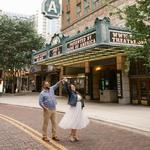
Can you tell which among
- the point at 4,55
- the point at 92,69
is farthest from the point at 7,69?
the point at 92,69

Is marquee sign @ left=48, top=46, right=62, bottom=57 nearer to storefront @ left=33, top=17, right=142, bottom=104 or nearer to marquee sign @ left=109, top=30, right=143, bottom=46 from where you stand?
storefront @ left=33, top=17, right=142, bottom=104

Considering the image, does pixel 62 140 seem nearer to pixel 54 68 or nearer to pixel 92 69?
pixel 92 69

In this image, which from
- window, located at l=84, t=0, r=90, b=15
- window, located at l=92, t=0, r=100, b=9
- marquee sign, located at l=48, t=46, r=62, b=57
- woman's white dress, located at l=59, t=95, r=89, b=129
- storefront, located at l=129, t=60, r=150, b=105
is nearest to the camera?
woman's white dress, located at l=59, t=95, r=89, b=129

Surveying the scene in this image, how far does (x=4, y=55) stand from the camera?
40844mm

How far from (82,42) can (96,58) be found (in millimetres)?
6518

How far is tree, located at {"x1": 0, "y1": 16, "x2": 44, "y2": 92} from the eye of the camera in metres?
40.6

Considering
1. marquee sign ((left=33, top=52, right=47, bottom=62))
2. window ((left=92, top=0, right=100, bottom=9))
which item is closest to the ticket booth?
marquee sign ((left=33, top=52, right=47, bottom=62))

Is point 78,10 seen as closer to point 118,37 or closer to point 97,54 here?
point 97,54

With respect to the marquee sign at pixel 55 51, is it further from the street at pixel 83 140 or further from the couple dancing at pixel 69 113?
the couple dancing at pixel 69 113

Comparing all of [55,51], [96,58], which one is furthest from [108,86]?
[55,51]

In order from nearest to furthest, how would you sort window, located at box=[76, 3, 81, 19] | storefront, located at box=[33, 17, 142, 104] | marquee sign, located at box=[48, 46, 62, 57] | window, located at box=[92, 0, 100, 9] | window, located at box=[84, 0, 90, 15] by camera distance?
storefront, located at box=[33, 17, 142, 104] → marquee sign, located at box=[48, 46, 62, 57] → window, located at box=[92, 0, 100, 9] → window, located at box=[84, 0, 90, 15] → window, located at box=[76, 3, 81, 19]

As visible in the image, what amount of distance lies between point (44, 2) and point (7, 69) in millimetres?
20996

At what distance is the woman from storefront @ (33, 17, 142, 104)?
27.3ft

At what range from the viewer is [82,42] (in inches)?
841
